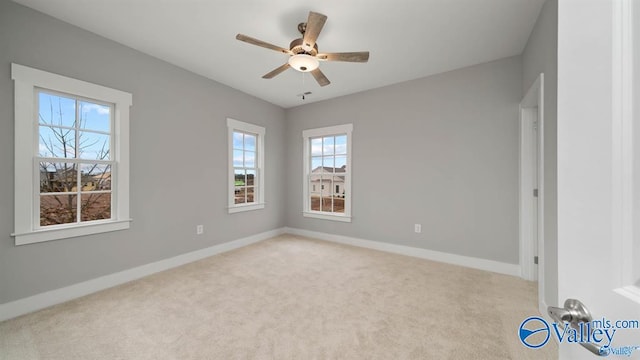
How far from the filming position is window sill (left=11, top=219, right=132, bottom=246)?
82.3 inches

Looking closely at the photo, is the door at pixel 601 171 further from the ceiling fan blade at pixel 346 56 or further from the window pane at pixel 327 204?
the window pane at pixel 327 204

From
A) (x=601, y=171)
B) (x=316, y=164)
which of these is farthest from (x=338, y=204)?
(x=601, y=171)

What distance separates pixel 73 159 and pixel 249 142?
7.79 feet

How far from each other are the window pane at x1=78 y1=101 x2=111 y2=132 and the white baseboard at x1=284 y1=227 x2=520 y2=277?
3.44 metres

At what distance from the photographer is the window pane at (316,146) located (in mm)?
4705

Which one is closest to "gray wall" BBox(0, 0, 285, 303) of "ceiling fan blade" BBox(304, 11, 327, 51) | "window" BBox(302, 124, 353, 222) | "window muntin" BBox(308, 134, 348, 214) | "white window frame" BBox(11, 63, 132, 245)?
"white window frame" BBox(11, 63, 132, 245)

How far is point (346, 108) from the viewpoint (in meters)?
4.26

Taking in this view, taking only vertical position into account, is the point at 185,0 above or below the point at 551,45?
above

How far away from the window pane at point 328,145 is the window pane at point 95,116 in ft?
10.4

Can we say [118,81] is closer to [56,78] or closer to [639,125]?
[56,78]

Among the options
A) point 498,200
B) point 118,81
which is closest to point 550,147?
point 498,200

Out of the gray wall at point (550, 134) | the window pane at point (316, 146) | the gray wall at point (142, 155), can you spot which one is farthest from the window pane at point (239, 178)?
the gray wall at point (550, 134)

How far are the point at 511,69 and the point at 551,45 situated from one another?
1210 millimetres

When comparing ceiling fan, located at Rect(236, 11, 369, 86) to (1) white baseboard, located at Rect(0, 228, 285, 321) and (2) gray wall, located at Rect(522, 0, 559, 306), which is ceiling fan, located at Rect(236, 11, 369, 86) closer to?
(2) gray wall, located at Rect(522, 0, 559, 306)
